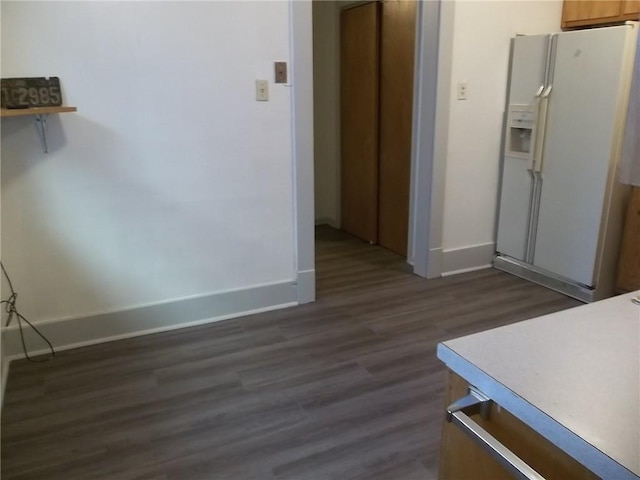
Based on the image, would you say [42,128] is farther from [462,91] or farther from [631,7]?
[631,7]

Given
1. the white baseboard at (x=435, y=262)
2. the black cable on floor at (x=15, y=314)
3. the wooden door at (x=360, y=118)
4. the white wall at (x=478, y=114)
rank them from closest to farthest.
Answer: the black cable on floor at (x=15, y=314) → the white wall at (x=478, y=114) → the white baseboard at (x=435, y=262) → the wooden door at (x=360, y=118)

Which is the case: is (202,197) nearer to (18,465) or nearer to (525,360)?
(18,465)

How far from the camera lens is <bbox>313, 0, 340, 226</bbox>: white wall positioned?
15.8ft

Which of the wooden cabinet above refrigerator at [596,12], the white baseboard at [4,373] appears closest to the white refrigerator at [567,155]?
the wooden cabinet above refrigerator at [596,12]

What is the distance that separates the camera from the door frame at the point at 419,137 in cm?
293

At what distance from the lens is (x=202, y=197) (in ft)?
9.50

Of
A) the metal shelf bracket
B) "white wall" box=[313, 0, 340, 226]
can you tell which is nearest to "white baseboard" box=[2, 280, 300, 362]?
the metal shelf bracket

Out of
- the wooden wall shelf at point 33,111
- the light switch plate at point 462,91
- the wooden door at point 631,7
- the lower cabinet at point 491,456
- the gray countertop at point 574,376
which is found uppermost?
the wooden door at point 631,7

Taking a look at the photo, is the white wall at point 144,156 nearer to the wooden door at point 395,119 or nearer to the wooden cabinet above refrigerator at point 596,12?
the wooden door at point 395,119

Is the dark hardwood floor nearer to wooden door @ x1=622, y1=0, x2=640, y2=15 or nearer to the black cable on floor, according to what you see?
the black cable on floor

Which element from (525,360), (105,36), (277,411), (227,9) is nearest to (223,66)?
(227,9)

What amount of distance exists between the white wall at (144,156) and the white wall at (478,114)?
48.6 inches

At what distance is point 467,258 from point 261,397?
6.88 feet

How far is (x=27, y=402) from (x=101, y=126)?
1.34m
